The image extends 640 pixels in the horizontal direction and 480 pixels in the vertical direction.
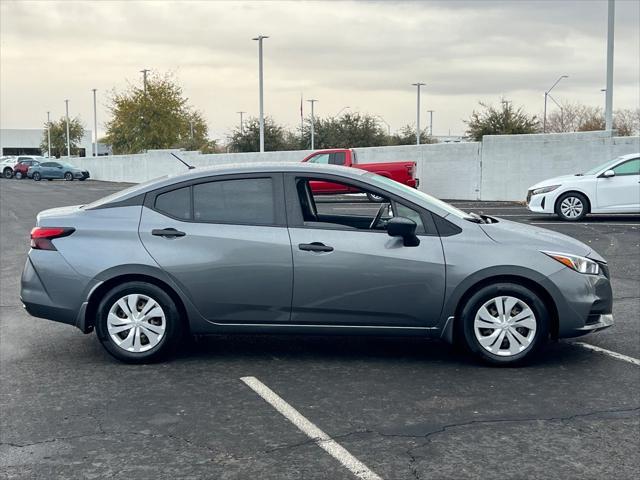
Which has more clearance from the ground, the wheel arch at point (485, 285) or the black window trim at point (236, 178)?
the black window trim at point (236, 178)

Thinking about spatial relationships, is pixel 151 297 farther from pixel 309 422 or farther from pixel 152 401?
pixel 309 422

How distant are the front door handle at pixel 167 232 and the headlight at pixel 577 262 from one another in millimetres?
2880

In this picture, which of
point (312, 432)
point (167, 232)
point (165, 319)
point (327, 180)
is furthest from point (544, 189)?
point (312, 432)

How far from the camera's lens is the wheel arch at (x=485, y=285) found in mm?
6398

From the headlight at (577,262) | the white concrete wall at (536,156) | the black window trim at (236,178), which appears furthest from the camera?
the white concrete wall at (536,156)

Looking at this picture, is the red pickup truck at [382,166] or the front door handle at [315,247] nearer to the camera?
the front door handle at [315,247]

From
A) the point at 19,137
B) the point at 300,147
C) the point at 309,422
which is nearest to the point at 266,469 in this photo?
the point at 309,422

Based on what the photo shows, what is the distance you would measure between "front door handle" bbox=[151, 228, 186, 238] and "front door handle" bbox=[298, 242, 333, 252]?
0.96 meters

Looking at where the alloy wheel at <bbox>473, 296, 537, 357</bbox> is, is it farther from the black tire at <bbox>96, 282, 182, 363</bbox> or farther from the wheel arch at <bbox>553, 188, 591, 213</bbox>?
the wheel arch at <bbox>553, 188, 591, 213</bbox>

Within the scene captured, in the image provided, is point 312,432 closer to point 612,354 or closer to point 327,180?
point 327,180

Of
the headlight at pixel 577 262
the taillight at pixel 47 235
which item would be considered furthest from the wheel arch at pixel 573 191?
the taillight at pixel 47 235

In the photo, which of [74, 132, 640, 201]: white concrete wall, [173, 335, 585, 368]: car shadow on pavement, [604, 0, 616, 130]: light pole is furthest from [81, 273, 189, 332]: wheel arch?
[604, 0, 616, 130]: light pole

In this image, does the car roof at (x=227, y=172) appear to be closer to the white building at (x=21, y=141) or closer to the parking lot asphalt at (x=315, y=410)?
the parking lot asphalt at (x=315, y=410)

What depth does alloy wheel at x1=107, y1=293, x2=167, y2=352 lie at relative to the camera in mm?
6523
